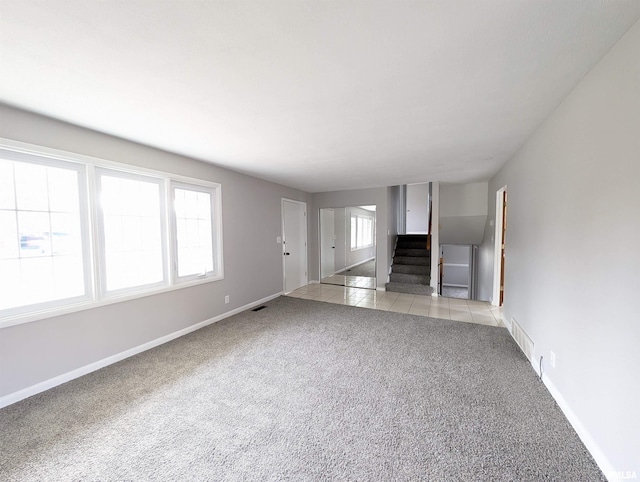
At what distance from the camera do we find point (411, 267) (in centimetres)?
599

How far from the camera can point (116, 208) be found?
2689 millimetres

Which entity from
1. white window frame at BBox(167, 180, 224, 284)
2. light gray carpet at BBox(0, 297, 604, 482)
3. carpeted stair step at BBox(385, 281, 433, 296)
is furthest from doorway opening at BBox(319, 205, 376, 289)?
light gray carpet at BBox(0, 297, 604, 482)

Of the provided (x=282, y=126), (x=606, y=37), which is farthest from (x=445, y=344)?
(x=282, y=126)

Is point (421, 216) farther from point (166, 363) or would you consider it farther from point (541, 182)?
point (166, 363)

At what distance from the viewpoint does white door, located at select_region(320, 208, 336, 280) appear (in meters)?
6.59

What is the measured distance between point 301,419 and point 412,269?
4789 millimetres

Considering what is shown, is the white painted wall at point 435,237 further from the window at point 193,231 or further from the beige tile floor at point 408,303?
the window at point 193,231

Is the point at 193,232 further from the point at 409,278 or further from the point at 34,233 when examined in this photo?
the point at 409,278

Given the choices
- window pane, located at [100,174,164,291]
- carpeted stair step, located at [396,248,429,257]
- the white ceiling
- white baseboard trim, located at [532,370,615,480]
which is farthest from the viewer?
carpeted stair step, located at [396,248,429,257]

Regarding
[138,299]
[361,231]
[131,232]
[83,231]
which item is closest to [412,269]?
[361,231]

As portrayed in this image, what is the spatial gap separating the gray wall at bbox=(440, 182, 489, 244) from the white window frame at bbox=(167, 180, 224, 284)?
186 inches

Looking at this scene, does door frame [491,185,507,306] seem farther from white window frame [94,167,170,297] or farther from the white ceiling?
white window frame [94,167,170,297]

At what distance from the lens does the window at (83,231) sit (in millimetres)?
2033

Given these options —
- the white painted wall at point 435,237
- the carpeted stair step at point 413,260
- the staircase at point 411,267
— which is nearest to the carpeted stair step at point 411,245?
the staircase at point 411,267
